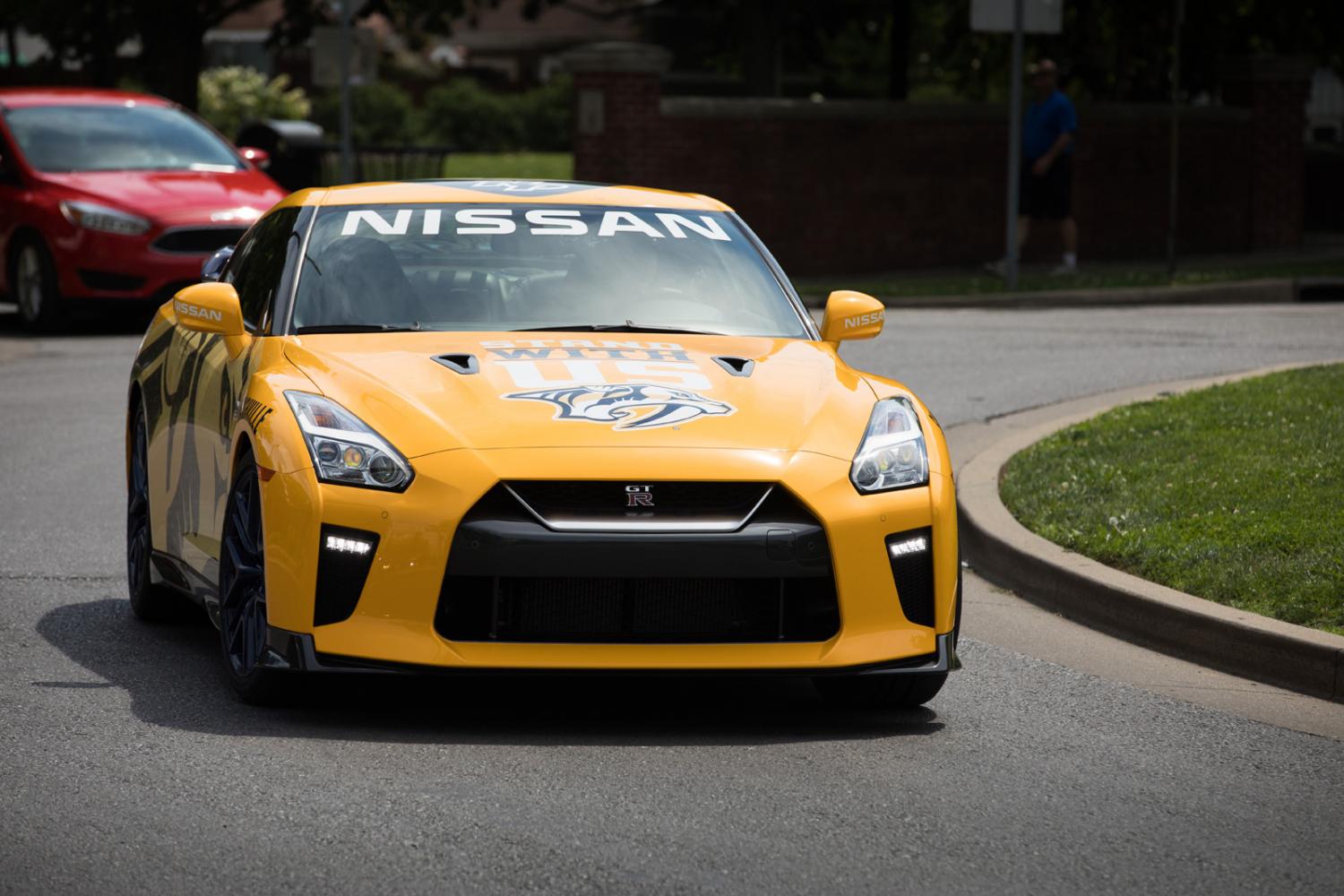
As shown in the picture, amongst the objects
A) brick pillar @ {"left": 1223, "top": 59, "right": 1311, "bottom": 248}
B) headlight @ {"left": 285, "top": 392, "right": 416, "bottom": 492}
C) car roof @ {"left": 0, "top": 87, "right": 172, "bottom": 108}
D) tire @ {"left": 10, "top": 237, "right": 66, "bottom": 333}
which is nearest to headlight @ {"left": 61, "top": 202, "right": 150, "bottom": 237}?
tire @ {"left": 10, "top": 237, "right": 66, "bottom": 333}

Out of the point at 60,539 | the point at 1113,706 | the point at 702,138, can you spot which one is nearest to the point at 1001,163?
the point at 702,138

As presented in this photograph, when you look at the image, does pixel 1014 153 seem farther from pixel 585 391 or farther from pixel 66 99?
pixel 585 391

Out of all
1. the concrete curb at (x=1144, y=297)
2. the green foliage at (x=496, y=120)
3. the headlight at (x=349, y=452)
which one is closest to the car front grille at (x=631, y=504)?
the headlight at (x=349, y=452)

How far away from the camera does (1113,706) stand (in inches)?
254

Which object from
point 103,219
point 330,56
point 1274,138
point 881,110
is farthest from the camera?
point 1274,138

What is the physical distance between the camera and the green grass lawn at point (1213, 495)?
7.62m

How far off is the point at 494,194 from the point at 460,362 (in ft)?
4.22

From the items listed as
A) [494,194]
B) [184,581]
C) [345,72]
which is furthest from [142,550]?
[345,72]

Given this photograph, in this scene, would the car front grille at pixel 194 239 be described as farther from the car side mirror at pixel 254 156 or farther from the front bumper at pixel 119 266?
the car side mirror at pixel 254 156

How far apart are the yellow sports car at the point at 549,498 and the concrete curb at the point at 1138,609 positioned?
52.1 inches

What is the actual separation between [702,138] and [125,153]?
22.6 ft

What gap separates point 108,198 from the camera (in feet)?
58.7

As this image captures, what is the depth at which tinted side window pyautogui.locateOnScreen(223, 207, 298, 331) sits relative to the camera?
6988mm

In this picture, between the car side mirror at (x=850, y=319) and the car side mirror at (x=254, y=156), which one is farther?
the car side mirror at (x=254, y=156)
